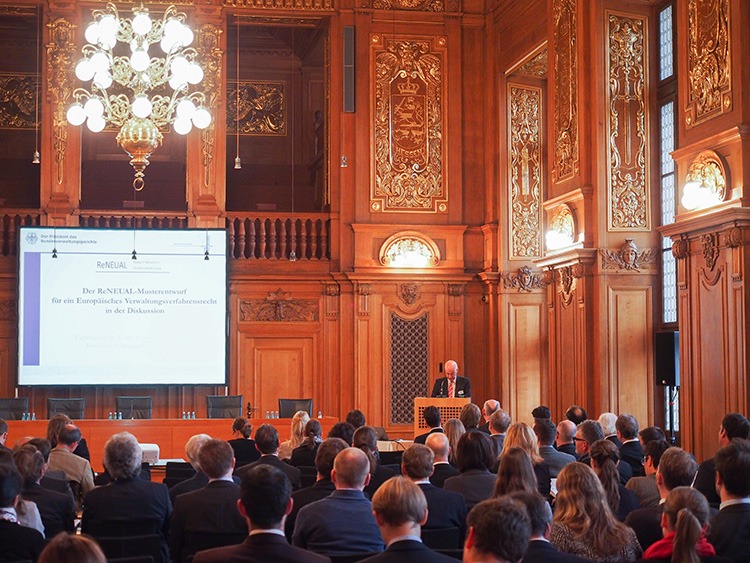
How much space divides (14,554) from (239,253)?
35.6 ft

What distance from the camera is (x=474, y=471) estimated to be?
19.5 ft

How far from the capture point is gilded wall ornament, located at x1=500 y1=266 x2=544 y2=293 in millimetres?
14914

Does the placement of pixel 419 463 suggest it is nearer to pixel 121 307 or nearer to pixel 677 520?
pixel 677 520

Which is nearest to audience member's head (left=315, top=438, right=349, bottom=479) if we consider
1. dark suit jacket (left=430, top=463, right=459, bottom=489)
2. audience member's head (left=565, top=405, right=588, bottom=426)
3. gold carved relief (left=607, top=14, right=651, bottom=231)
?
dark suit jacket (left=430, top=463, right=459, bottom=489)

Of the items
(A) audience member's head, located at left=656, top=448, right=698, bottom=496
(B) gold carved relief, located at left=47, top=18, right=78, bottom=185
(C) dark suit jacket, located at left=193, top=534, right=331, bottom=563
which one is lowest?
(C) dark suit jacket, located at left=193, top=534, right=331, bottom=563

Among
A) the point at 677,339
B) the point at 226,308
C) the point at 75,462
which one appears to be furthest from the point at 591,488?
the point at 226,308

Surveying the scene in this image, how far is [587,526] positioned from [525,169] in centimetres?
1147

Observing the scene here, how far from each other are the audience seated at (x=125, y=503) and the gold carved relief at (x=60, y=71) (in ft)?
32.3

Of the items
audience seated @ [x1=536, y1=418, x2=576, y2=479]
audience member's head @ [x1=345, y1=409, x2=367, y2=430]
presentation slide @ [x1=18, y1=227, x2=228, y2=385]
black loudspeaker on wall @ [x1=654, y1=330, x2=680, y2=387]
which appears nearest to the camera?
audience seated @ [x1=536, y1=418, x2=576, y2=479]

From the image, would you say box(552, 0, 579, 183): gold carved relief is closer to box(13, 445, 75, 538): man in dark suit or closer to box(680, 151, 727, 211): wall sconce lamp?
box(680, 151, 727, 211): wall sconce lamp

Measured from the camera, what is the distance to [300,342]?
1504 cm

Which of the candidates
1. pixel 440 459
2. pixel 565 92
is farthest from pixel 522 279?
pixel 440 459

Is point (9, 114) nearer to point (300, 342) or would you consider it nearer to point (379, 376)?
point (300, 342)

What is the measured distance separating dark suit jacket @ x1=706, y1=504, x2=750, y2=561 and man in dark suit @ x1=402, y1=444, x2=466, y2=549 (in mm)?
1281
